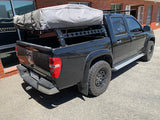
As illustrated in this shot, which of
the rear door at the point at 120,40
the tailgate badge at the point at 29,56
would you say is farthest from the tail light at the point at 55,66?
the rear door at the point at 120,40

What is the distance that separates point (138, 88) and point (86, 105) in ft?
5.26

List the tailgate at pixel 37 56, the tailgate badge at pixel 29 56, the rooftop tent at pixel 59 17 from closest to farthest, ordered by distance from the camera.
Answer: the rooftop tent at pixel 59 17, the tailgate at pixel 37 56, the tailgate badge at pixel 29 56

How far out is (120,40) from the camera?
143 inches

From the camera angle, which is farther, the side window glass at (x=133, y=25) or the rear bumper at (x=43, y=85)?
the side window glass at (x=133, y=25)

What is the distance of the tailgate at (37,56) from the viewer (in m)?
2.36

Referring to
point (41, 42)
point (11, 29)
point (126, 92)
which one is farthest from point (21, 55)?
point (126, 92)

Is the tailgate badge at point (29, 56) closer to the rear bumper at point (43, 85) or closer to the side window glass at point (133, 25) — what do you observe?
the rear bumper at point (43, 85)

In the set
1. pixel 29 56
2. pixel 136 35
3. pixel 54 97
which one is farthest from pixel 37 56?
pixel 136 35

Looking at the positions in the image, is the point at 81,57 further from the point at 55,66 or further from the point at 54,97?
the point at 54,97

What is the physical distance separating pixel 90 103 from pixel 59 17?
6.65ft

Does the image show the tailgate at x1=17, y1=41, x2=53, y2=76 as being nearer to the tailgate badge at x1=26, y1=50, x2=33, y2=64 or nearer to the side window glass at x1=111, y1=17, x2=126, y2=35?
the tailgate badge at x1=26, y1=50, x2=33, y2=64

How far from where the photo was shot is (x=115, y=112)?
107 inches

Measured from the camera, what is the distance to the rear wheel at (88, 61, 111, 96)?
2959 millimetres

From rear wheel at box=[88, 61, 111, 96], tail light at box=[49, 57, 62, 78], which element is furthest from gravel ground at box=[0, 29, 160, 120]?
tail light at box=[49, 57, 62, 78]
